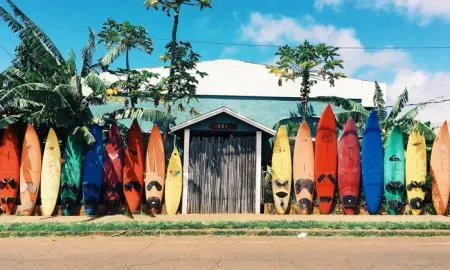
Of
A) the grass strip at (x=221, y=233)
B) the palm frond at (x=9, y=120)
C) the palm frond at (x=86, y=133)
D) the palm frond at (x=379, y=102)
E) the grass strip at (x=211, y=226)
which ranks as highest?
the palm frond at (x=379, y=102)

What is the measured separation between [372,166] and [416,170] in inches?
50.0

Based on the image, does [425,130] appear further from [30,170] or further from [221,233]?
[30,170]

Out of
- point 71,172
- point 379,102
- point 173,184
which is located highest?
point 379,102

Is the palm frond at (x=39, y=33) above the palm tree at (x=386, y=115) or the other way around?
above

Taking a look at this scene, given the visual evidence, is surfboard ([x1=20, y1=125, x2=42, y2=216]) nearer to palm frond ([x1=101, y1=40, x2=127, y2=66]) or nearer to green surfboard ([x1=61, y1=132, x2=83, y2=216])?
green surfboard ([x1=61, y1=132, x2=83, y2=216])

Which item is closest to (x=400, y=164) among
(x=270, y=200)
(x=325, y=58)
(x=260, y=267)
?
(x=270, y=200)

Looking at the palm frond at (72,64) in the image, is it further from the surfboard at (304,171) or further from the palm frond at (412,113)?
the palm frond at (412,113)

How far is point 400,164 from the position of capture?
514 inches

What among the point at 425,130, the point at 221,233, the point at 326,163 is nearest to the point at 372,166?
the point at 326,163

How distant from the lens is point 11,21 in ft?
40.7

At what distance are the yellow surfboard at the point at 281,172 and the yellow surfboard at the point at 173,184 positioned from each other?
113 inches

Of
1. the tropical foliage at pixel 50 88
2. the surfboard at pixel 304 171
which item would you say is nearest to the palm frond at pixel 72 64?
the tropical foliage at pixel 50 88

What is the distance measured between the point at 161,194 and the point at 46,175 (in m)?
3.46

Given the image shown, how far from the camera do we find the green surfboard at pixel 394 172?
42.1ft
